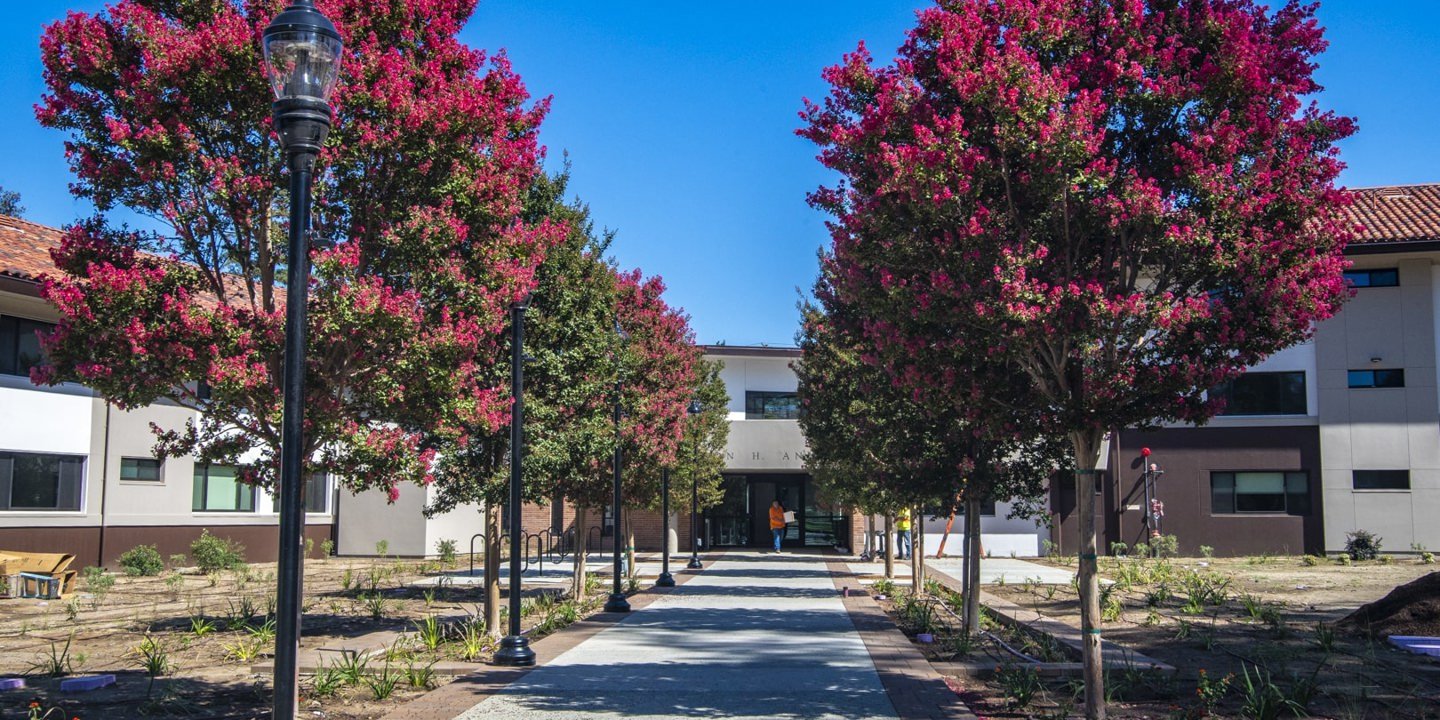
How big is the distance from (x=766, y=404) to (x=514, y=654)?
102 ft

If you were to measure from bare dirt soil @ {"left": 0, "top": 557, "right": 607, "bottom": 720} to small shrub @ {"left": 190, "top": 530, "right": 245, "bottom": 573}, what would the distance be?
2033 mm

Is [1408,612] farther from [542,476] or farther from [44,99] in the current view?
[44,99]

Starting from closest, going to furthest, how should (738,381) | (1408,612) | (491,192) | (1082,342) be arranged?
(1082,342)
(491,192)
(1408,612)
(738,381)

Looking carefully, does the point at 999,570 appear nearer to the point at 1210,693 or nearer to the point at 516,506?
the point at 516,506

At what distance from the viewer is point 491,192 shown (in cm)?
1180

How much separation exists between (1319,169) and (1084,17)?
84.4 inches

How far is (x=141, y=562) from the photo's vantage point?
2592 centimetres

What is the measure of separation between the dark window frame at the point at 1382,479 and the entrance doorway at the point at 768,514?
55.8 feet

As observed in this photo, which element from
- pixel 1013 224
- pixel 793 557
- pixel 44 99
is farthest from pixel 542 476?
pixel 793 557

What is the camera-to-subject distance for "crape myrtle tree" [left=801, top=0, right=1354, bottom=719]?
8.41 meters

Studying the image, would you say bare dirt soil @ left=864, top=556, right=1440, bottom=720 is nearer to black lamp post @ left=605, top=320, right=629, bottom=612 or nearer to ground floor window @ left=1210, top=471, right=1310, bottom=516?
black lamp post @ left=605, top=320, right=629, bottom=612

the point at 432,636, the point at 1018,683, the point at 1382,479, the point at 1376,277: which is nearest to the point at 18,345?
the point at 432,636

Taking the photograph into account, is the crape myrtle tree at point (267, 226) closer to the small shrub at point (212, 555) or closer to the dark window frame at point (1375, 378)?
the small shrub at point (212, 555)

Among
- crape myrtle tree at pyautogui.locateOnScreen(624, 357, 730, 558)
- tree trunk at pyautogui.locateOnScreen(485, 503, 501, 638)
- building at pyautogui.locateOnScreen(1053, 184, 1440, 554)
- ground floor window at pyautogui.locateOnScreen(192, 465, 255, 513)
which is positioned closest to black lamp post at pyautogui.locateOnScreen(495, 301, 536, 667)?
tree trunk at pyautogui.locateOnScreen(485, 503, 501, 638)
